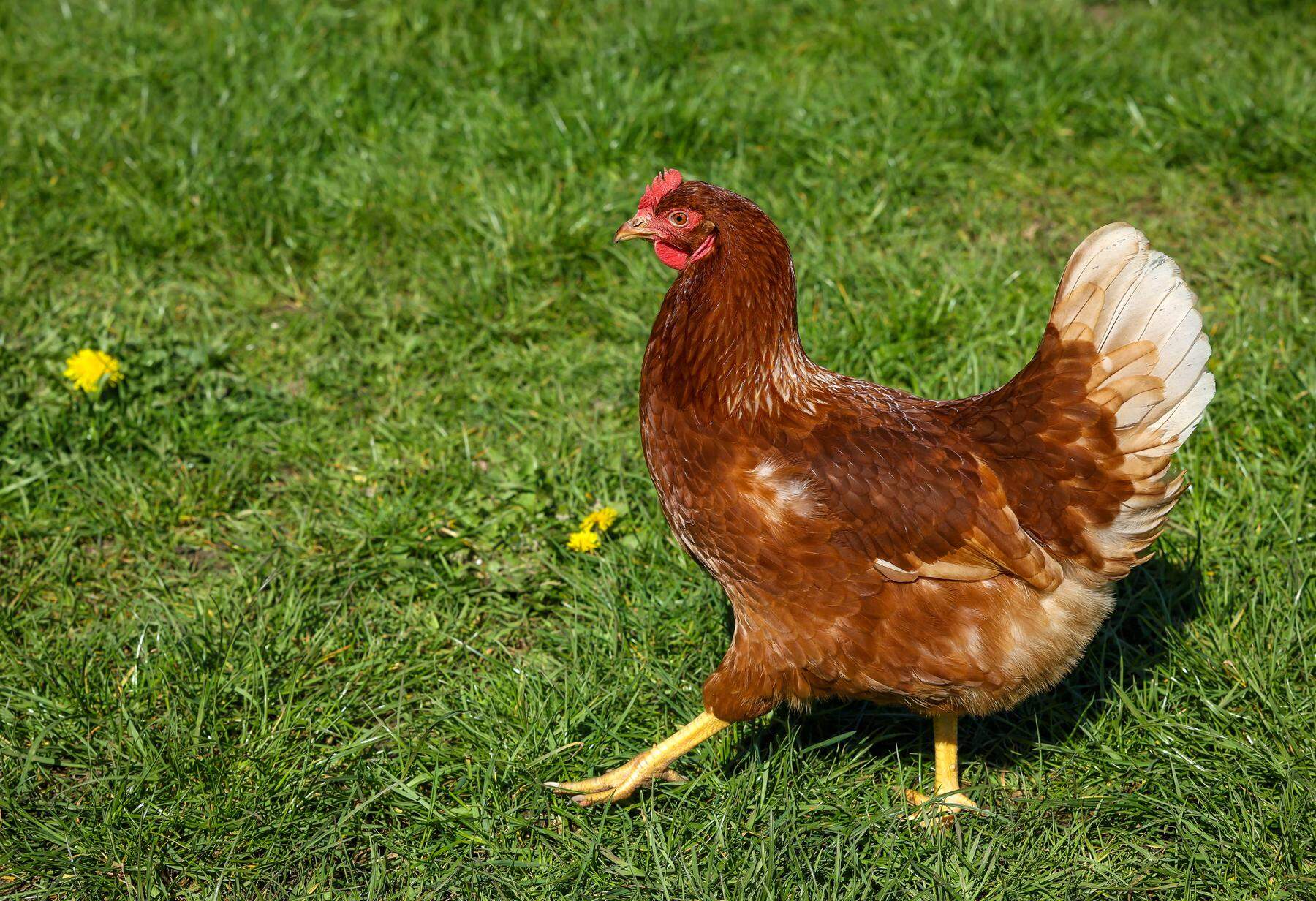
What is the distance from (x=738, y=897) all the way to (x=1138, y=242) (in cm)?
186

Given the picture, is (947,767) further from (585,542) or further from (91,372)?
(91,372)

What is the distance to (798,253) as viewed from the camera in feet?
15.8

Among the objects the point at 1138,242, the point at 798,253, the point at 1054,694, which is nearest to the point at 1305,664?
the point at 1054,694

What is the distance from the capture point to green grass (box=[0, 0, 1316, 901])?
2.91 metres

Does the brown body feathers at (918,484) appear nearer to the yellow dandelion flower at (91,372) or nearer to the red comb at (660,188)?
the red comb at (660,188)

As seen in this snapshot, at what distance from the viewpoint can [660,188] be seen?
2.96 metres

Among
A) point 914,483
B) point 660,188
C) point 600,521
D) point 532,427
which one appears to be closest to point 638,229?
point 660,188

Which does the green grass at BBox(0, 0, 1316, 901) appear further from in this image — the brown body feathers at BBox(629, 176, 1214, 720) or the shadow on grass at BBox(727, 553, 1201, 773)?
the brown body feathers at BBox(629, 176, 1214, 720)

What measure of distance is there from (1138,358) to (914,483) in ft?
2.00

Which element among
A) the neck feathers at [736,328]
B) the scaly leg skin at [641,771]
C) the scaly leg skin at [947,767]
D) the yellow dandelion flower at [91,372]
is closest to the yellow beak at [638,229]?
the neck feathers at [736,328]

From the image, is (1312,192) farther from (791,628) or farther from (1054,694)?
(791,628)

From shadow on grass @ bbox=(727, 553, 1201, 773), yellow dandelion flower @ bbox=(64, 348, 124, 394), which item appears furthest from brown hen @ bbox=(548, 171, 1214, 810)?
yellow dandelion flower @ bbox=(64, 348, 124, 394)

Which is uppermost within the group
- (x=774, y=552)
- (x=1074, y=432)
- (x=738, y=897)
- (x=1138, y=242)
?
(x=1138, y=242)

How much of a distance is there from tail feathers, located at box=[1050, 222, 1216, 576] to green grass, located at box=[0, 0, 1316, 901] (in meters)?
0.74
